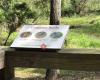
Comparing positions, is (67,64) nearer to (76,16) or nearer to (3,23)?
(3,23)

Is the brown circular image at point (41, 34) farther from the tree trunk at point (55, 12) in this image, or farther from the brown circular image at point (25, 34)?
the tree trunk at point (55, 12)

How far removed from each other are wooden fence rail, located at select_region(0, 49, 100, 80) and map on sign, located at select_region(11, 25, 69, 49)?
0.07 meters

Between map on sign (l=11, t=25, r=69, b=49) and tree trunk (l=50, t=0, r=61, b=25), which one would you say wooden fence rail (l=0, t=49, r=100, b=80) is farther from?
tree trunk (l=50, t=0, r=61, b=25)

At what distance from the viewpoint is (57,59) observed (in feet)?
9.10

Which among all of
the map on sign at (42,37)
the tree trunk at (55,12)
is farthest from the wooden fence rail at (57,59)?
the tree trunk at (55,12)

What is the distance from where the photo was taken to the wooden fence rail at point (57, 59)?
2703 millimetres

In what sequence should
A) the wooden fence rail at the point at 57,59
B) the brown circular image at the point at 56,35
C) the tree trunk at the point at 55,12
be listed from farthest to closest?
the tree trunk at the point at 55,12, the brown circular image at the point at 56,35, the wooden fence rail at the point at 57,59

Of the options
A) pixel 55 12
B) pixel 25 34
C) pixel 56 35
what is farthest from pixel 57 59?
pixel 55 12

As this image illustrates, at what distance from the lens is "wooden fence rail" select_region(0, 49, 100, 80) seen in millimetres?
2703

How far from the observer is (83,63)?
272 cm

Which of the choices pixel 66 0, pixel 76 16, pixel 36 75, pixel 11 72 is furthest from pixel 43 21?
pixel 11 72

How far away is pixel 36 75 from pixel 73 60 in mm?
6091

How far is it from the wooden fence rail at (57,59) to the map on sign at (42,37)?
0.07m

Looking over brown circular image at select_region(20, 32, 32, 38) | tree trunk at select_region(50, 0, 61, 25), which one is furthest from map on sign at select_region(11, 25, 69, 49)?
tree trunk at select_region(50, 0, 61, 25)
